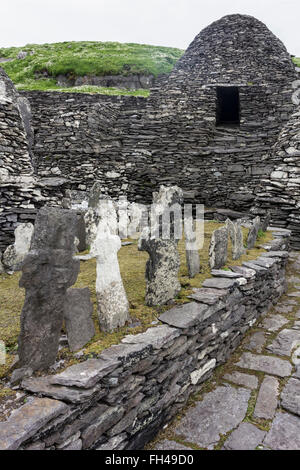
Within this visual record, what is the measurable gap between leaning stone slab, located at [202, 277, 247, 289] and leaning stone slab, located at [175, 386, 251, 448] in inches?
47.0

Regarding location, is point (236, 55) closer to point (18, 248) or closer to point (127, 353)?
point (18, 248)

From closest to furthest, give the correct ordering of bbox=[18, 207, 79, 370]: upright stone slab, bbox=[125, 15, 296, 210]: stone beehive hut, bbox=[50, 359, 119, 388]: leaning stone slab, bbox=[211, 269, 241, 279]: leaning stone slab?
bbox=[50, 359, 119, 388]: leaning stone slab, bbox=[18, 207, 79, 370]: upright stone slab, bbox=[211, 269, 241, 279]: leaning stone slab, bbox=[125, 15, 296, 210]: stone beehive hut

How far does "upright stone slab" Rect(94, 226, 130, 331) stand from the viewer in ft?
9.70

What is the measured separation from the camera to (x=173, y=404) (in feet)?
10.4

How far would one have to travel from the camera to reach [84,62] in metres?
26.9

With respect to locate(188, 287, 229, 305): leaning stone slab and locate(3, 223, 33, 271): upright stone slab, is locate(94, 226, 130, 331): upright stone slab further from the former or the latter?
locate(3, 223, 33, 271): upright stone slab

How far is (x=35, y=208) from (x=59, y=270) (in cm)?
531

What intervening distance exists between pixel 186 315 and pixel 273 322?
270cm

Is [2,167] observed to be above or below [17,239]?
above

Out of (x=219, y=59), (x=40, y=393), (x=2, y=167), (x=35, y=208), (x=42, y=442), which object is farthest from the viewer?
(x=219, y=59)

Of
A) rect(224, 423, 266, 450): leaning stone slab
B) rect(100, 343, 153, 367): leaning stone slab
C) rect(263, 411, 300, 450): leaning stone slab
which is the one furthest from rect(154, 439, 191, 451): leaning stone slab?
rect(100, 343, 153, 367): leaning stone slab

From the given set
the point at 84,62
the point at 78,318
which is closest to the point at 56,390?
the point at 78,318

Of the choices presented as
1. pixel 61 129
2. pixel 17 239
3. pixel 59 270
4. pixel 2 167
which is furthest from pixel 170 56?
pixel 59 270
